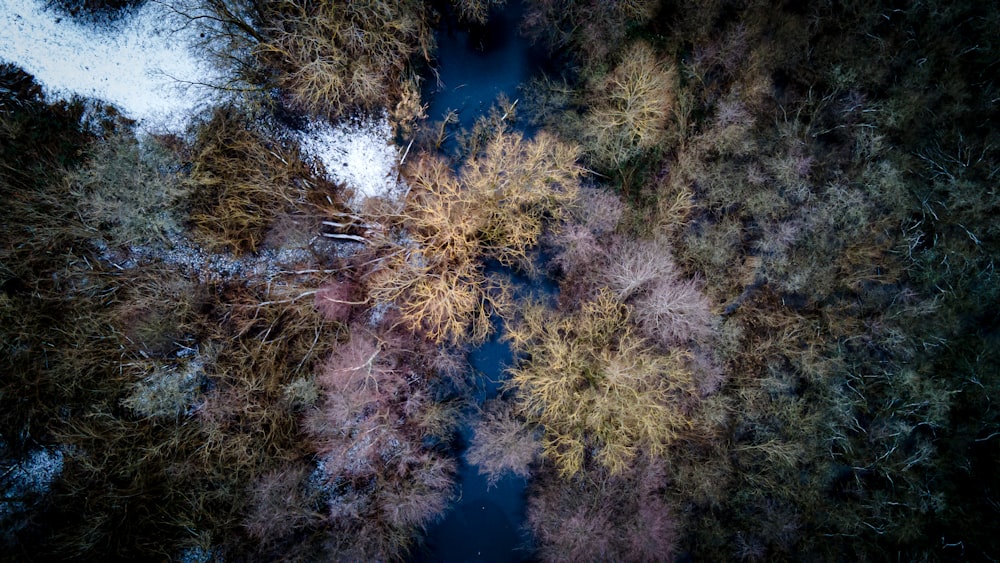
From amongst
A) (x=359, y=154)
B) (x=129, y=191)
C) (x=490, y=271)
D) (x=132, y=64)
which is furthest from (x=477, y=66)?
(x=129, y=191)

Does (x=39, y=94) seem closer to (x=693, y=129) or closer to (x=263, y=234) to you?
(x=263, y=234)

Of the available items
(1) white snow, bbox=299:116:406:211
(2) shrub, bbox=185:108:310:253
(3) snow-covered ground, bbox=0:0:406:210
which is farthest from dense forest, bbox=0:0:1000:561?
(3) snow-covered ground, bbox=0:0:406:210

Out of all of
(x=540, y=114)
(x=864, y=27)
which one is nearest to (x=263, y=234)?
(x=540, y=114)

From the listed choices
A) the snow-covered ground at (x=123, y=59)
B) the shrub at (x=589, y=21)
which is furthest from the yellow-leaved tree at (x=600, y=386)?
the snow-covered ground at (x=123, y=59)

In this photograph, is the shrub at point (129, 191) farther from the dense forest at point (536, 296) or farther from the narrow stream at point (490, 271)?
the narrow stream at point (490, 271)

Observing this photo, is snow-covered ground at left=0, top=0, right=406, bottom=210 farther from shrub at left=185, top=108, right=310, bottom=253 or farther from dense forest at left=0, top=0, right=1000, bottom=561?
shrub at left=185, top=108, right=310, bottom=253
